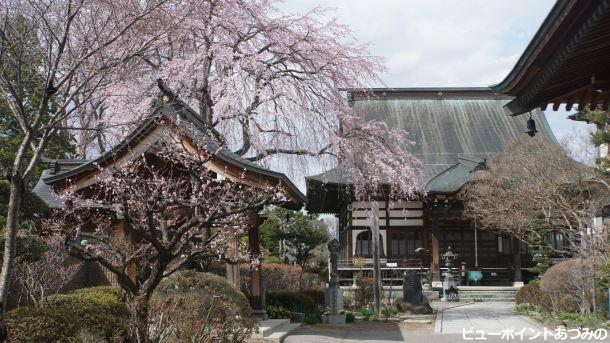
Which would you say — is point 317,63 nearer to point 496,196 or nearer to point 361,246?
point 496,196

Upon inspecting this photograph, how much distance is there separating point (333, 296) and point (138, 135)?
7299 mm

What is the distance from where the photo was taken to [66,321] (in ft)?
25.5

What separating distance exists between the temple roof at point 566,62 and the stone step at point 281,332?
6.84 metres

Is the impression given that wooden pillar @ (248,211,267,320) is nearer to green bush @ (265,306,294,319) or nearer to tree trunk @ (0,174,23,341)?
green bush @ (265,306,294,319)

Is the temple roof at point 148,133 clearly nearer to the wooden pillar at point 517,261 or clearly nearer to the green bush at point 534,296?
the green bush at point 534,296

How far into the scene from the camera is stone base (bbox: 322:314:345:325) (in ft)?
52.8

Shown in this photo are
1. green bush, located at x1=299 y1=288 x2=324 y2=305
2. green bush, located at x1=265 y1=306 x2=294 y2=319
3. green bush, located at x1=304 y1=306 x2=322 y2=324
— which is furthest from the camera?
green bush, located at x1=299 y1=288 x2=324 y2=305

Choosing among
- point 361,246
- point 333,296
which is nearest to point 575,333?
point 333,296

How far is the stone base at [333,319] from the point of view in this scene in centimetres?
1609

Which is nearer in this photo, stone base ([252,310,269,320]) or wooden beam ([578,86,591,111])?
wooden beam ([578,86,591,111])

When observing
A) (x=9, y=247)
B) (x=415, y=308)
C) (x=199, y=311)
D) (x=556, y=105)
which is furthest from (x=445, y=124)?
(x=9, y=247)

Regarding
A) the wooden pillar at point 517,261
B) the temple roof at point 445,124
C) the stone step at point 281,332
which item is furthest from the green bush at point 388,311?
the wooden pillar at point 517,261

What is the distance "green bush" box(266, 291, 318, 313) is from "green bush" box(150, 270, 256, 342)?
631 centimetres

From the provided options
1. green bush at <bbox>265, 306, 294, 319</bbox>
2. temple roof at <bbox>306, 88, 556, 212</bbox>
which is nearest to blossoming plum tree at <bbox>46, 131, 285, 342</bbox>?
green bush at <bbox>265, 306, 294, 319</bbox>
